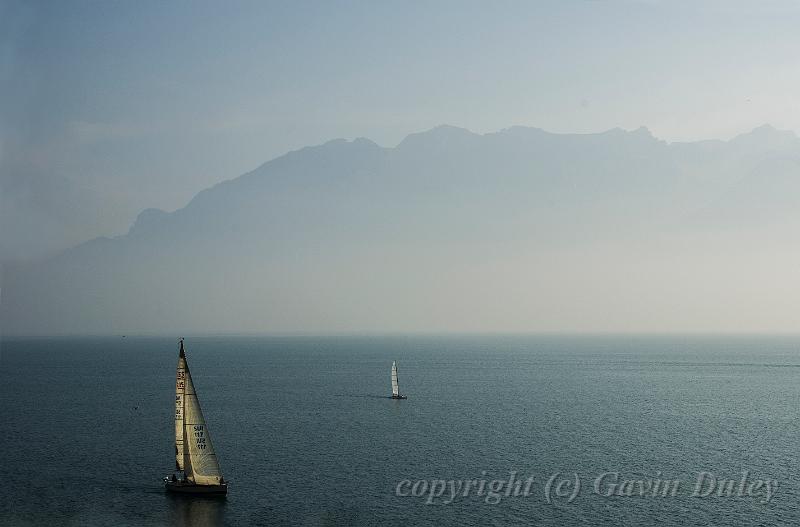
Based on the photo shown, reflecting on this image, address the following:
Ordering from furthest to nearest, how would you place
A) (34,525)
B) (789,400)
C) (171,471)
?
(789,400), (171,471), (34,525)

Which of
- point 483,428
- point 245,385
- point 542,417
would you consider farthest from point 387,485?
point 245,385

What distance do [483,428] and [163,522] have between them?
62.6 metres

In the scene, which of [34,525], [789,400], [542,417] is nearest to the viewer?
[34,525]

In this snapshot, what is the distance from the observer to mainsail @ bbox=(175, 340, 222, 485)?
76.7m

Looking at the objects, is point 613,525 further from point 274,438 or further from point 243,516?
point 274,438

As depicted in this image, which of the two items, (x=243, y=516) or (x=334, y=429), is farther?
(x=334, y=429)

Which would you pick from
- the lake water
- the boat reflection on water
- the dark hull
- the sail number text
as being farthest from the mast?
the lake water

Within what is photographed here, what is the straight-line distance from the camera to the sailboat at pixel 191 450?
76.4m

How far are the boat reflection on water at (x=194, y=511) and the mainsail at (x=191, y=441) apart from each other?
200 centimetres

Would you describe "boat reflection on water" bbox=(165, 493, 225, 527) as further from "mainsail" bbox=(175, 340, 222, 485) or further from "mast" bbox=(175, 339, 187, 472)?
"mast" bbox=(175, 339, 187, 472)

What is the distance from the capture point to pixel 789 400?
169125 millimetres

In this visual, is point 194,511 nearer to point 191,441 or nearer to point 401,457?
point 191,441

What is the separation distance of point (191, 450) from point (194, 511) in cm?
698

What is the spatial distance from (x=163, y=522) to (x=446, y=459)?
37.9 meters
